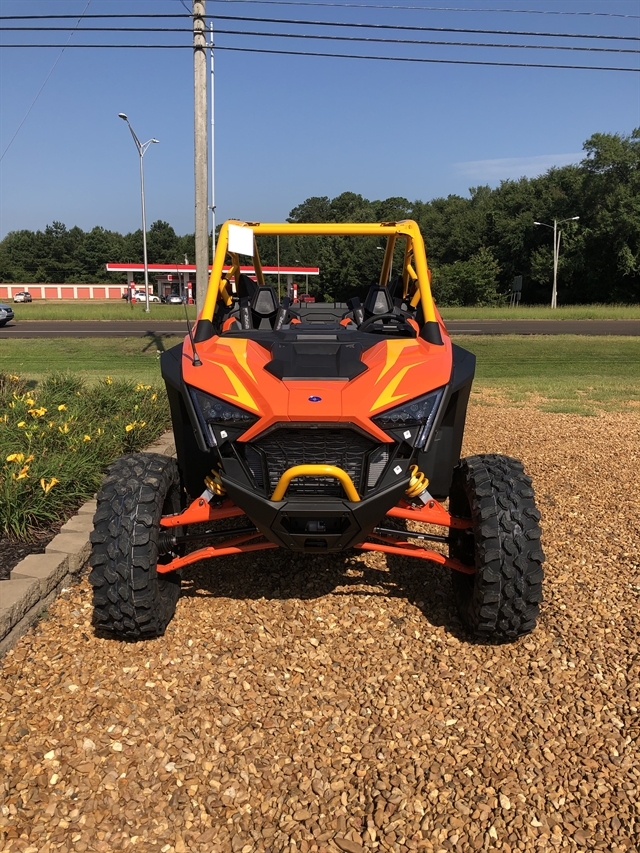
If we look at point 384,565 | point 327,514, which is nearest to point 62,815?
point 327,514

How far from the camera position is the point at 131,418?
6070mm

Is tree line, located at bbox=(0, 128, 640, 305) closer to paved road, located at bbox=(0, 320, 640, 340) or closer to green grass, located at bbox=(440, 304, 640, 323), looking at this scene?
green grass, located at bbox=(440, 304, 640, 323)

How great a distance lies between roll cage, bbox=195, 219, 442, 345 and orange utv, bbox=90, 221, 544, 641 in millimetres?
136

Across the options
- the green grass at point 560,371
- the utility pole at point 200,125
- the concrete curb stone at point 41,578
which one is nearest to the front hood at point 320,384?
the concrete curb stone at point 41,578

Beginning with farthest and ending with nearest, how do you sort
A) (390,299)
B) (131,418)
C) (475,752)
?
(131,418)
(390,299)
(475,752)

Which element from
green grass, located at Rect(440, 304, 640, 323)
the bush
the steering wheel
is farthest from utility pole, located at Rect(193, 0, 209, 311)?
green grass, located at Rect(440, 304, 640, 323)

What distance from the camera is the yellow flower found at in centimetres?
394

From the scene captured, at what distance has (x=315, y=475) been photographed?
8.70 feet

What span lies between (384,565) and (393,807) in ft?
6.03

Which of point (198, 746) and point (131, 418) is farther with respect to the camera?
point (131, 418)

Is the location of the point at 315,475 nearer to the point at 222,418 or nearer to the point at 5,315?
the point at 222,418

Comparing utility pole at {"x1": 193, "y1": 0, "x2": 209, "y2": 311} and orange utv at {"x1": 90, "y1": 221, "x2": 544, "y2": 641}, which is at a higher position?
utility pole at {"x1": 193, "y1": 0, "x2": 209, "y2": 311}

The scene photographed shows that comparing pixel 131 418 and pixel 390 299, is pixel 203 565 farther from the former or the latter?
pixel 131 418

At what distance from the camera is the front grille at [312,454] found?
273cm
